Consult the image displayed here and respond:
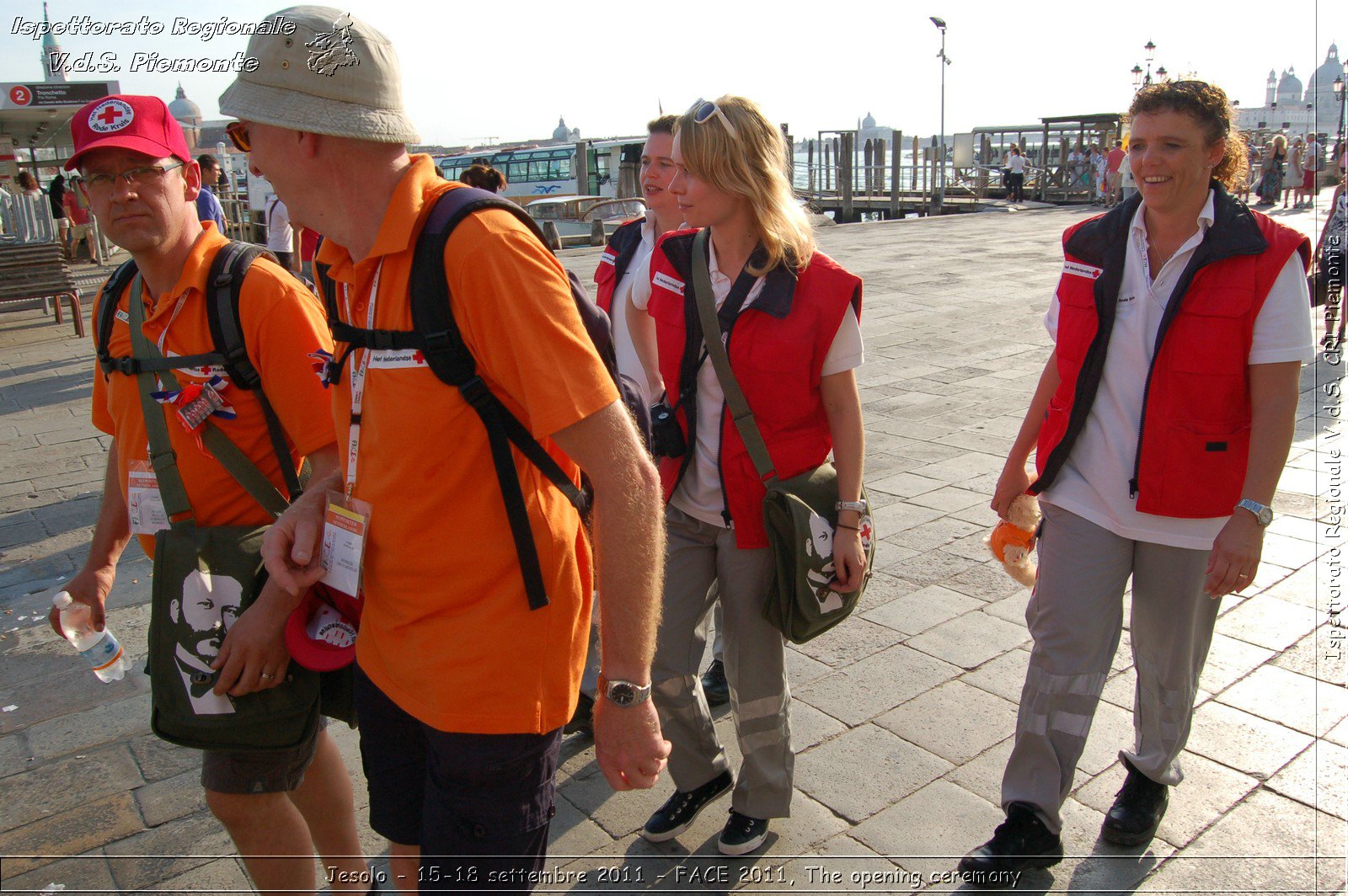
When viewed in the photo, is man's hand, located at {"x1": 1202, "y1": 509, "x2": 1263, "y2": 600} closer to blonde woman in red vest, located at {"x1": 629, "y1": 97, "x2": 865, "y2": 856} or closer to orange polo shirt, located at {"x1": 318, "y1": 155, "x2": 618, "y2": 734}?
blonde woman in red vest, located at {"x1": 629, "y1": 97, "x2": 865, "y2": 856}

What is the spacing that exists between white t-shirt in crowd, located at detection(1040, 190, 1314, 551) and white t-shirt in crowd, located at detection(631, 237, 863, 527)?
0.66 m

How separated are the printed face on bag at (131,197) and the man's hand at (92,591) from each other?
2.62 ft

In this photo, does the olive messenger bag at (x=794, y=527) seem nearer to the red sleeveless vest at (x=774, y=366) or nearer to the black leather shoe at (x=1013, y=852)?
the red sleeveless vest at (x=774, y=366)

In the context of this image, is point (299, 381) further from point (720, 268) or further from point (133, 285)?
point (720, 268)

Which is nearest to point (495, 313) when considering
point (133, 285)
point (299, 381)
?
point (299, 381)

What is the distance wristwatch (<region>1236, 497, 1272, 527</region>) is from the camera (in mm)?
2393

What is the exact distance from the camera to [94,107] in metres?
2.27

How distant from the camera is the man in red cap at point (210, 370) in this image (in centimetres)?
213

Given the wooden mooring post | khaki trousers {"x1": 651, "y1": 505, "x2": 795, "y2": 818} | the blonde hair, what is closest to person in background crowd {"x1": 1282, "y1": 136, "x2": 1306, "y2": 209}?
the wooden mooring post

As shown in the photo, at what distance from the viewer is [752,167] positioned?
2.58 metres

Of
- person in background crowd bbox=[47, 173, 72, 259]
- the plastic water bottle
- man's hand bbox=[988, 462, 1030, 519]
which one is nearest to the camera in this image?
the plastic water bottle

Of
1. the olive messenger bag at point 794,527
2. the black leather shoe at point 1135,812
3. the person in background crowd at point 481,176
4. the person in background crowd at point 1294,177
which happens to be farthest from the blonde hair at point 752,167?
the person in background crowd at point 1294,177

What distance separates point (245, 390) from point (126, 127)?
665mm

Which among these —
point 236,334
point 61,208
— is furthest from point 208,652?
point 61,208
